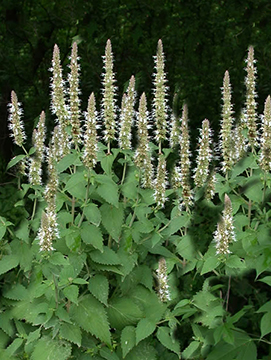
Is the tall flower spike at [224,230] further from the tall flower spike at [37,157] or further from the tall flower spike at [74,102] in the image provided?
the tall flower spike at [37,157]

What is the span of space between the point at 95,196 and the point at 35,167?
572 millimetres

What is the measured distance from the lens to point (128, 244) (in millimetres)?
4836

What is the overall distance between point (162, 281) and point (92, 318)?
1.80ft

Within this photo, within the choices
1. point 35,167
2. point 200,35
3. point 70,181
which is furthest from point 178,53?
point 70,181

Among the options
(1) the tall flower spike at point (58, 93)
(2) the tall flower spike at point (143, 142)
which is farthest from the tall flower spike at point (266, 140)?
(1) the tall flower spike at point (58, 93)

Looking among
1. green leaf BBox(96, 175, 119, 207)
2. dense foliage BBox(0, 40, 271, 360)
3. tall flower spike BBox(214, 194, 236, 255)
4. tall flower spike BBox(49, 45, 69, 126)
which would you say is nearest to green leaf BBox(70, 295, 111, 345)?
dense foliage BBox(0, 40, 271, 360)

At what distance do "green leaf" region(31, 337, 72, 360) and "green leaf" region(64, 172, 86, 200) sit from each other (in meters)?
1.01

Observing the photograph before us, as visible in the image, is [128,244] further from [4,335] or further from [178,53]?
[178,53]

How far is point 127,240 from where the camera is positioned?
4.82 m

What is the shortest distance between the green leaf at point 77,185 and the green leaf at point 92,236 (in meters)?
0.21

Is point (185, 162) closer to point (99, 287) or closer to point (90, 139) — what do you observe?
point (90, 139)

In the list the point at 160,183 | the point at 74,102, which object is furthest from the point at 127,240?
the point at 74,102

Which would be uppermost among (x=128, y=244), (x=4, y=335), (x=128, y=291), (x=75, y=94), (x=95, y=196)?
(x=75, y=94)

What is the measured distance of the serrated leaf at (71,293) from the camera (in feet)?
14.0
